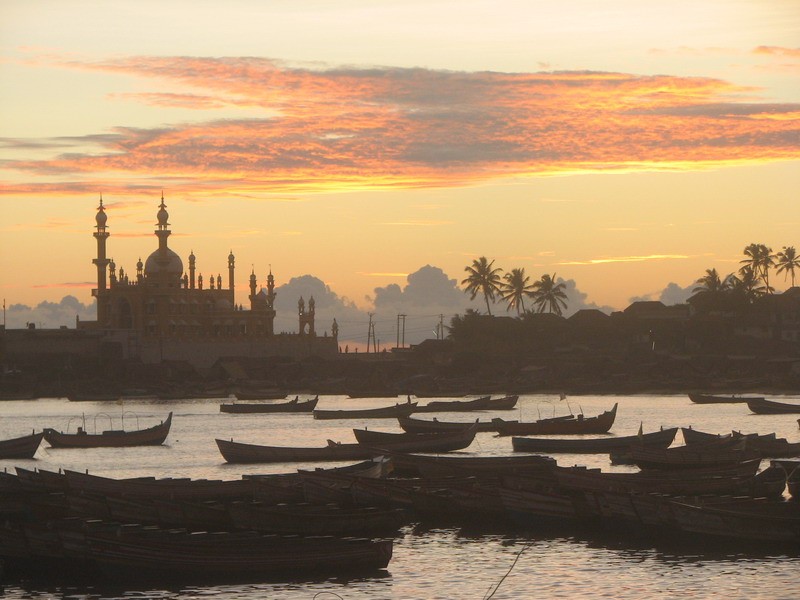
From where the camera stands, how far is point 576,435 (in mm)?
92688

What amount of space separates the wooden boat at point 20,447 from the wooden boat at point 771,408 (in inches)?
2646

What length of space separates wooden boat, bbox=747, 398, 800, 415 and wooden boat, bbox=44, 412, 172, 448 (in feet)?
186

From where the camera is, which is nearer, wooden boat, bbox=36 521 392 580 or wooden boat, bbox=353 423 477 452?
wooden boat, bbox=36 521 392 580

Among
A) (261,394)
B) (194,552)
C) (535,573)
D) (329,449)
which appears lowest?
(261,394)

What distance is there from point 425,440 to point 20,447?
76.8 feet

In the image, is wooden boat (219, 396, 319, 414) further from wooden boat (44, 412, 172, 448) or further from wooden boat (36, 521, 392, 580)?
wooden boat (36, 521, 392, 580)

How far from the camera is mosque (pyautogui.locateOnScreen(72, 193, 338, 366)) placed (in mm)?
169500

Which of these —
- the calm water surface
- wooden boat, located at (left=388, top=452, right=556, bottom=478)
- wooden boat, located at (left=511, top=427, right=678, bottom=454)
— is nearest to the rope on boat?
the calm water surface

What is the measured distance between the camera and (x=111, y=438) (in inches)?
3487

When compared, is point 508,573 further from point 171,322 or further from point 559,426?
point 171,322

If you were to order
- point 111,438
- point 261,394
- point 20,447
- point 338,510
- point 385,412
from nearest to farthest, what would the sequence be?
1. point 338,510
2. point 20,447
3. point 111,438
4. point 385,412
5. point 261,394

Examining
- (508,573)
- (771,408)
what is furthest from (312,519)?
(771,408)

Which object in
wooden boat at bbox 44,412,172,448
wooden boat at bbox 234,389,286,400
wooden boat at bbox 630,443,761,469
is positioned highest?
wooden boat at bbox 630,443,761,469

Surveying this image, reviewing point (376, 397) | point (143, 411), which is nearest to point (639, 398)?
point (376, 397)
